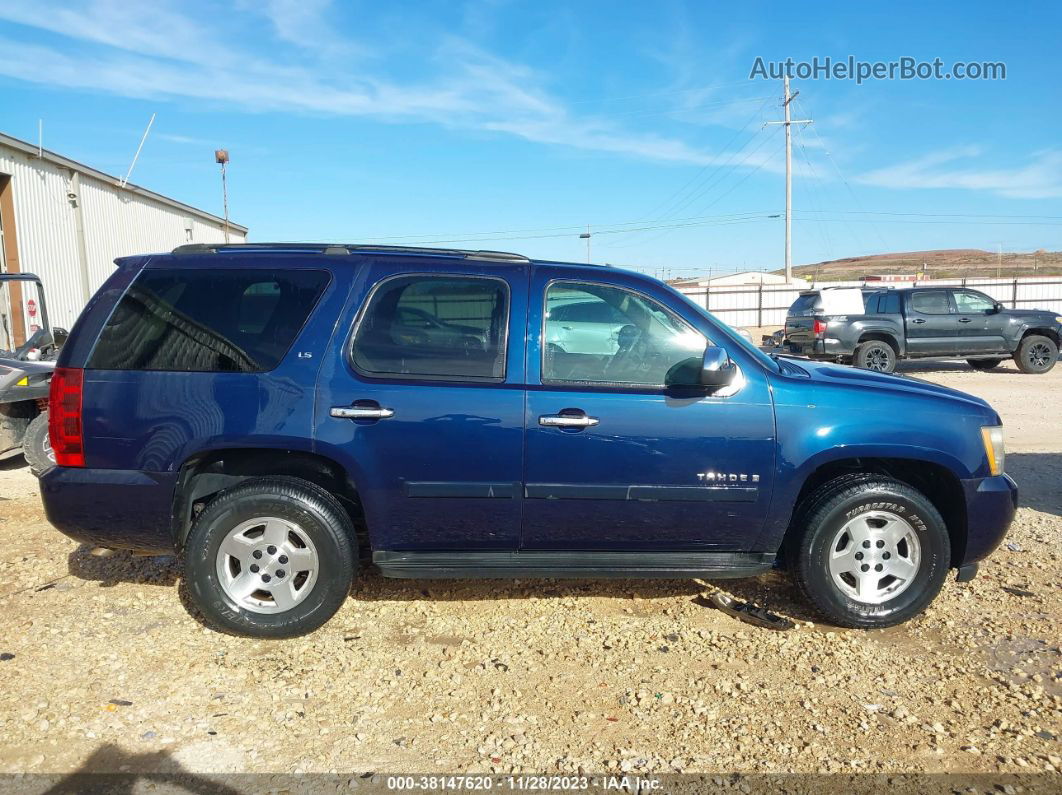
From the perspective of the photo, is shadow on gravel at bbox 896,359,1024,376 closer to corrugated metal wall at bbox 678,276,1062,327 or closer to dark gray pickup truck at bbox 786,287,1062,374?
dark gray pickup truck at bbox 786,287,1062,374

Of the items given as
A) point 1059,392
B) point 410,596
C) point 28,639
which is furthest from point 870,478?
point 1059,392

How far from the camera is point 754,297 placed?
32.8m

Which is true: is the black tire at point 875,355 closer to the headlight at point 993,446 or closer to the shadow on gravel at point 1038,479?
the shadow on gravel at point 1038,479

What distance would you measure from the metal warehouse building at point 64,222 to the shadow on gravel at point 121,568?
1026 cm

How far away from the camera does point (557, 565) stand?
3.65m

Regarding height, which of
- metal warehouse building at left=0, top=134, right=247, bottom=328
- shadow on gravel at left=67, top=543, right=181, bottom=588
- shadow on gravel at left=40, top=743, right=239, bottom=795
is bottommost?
shadow on gravel at left=40, top=743, right=239, bottom=795

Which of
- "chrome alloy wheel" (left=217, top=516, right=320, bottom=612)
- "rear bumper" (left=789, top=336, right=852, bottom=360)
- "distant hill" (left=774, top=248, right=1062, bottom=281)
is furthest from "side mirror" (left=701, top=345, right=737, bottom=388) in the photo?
"distant hill" (left=774, top=248, right=1062, bottom=281)

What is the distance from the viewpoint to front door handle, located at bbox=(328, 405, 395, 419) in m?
3.50

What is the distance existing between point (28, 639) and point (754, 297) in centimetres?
3199

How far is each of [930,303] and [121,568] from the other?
14.7 meters

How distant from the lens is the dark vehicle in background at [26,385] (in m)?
6.86

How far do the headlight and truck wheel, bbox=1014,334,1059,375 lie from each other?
1329cm

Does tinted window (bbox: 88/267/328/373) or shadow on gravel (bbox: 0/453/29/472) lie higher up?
tinted window (bbox: 88/267/328/373)

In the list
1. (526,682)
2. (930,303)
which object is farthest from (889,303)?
(526,682)
